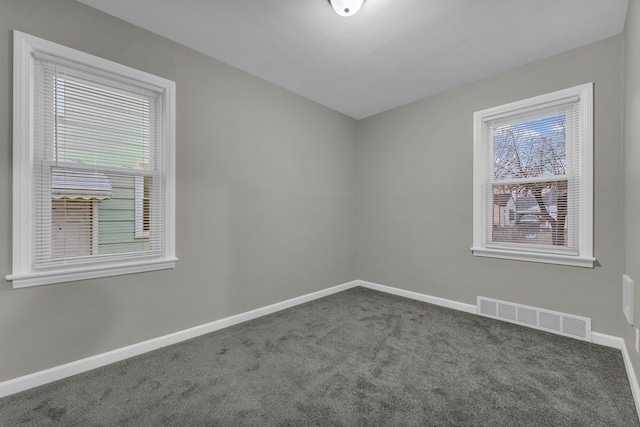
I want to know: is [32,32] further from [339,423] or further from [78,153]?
[339,423]

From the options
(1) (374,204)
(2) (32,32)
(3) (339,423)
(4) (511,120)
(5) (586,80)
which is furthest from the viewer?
(1) (374,204)

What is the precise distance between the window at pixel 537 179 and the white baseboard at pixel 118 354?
2.64 m

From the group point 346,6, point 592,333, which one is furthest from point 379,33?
point 592,333

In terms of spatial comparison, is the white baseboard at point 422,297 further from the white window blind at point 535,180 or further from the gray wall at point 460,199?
the white window blind at point 535,180

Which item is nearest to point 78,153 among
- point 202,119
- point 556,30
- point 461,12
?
point 202,119

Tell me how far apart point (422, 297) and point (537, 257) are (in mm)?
1363

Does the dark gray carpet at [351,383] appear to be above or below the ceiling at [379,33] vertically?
below

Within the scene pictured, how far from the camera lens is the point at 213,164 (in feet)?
9.00

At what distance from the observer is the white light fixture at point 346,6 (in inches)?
75.8

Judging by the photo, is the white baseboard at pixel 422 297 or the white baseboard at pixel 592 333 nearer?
the white baseboard at pixel 592 333

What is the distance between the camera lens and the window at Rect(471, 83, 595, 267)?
2.51m

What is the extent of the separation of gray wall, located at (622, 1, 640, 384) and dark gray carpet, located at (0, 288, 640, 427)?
43 centimetres

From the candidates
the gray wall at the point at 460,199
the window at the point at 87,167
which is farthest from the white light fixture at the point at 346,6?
the gray wall at the point at 460,199

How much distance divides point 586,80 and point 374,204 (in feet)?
8.31
